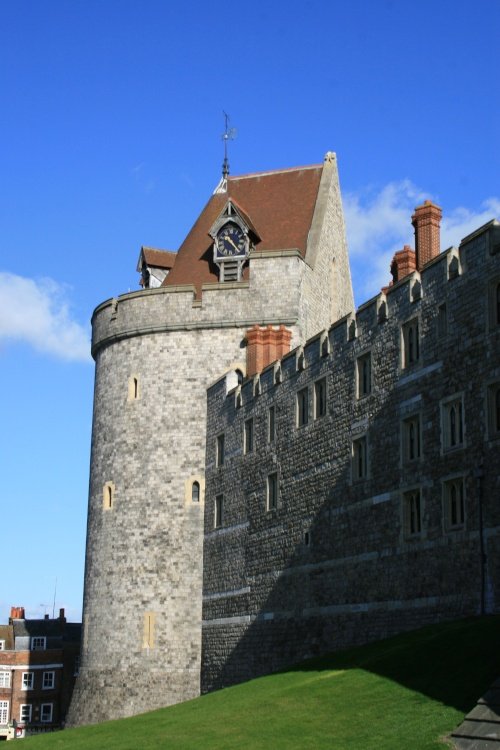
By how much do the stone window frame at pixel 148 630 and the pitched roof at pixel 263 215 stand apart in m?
12.7

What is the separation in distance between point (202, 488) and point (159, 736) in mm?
18037

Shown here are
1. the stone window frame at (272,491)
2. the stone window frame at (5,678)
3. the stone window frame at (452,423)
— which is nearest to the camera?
the stone window frame at (452,423)

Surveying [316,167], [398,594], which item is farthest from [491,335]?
[316,167]

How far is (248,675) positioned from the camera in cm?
3588

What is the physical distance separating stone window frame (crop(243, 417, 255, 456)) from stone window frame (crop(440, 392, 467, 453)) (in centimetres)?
1205

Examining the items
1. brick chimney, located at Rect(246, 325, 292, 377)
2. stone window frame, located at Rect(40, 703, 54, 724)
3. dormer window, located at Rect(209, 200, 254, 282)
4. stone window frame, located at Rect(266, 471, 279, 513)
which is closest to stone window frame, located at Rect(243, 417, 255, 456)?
stone window frame, located at Rect(266, 471, 279, 513)

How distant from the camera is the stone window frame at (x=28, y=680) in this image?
70.1 metres

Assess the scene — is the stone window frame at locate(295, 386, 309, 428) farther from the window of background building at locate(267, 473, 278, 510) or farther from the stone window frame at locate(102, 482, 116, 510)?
the stone window frame at locate(102, 482, 116, 510)

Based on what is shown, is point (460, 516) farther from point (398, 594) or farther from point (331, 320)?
point (331, 320)

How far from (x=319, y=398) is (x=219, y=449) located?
7679 mm

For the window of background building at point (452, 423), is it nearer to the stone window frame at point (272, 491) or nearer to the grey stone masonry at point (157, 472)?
the stone window frame at point (272, 491)

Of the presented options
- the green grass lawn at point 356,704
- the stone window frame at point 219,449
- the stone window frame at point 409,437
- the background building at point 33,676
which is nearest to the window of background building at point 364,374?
the stone window frame at point 409,437

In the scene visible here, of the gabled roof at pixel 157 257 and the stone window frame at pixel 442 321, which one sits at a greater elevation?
Answer: the gabled roof at pixel 157 257

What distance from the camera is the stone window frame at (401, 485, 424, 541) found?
28000 mm
